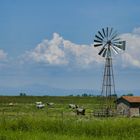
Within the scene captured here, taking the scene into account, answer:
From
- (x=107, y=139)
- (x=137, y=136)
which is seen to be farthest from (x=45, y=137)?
(x=137, y=136)

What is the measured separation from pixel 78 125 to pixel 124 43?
31.0 metres

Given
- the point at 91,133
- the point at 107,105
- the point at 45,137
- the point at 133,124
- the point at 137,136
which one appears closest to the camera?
the point at 45,137

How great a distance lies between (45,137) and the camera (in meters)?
29.0

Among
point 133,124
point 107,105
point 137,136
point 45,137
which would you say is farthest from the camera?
point 107,105

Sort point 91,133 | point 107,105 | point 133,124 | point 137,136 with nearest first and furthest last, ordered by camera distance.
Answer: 1. point 137,136
2. point 91,133
3. point 133,124
4. point 107,105

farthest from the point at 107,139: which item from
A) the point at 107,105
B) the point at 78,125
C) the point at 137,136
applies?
the point at 107,105

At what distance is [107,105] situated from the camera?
209 ft

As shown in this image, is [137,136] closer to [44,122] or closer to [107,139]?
[107,139]

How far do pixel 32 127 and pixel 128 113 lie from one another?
3074 cm

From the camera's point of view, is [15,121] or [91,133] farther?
[15,121]

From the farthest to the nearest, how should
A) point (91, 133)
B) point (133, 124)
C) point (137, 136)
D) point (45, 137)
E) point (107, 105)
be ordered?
point (107, 105) → point (133, 124) → point (91, 133) → point (137, 136) → point (45, 137)

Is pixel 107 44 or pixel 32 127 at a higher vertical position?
pixel 107 44

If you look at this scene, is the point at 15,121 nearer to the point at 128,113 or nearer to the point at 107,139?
the point at 107,139

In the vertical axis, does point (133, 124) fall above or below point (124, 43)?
below
